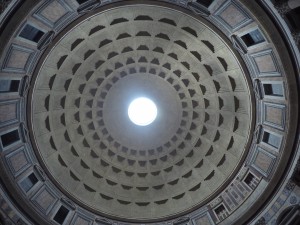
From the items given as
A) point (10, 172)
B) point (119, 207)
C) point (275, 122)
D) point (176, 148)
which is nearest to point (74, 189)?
point (119, 207)

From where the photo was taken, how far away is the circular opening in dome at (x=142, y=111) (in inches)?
1336

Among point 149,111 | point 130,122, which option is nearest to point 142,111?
point 149,111

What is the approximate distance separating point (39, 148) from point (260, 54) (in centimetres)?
1733

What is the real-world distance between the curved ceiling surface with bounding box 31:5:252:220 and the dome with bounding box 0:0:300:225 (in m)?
0.11

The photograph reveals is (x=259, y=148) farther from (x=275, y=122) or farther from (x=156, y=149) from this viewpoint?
(x=156, y=149)

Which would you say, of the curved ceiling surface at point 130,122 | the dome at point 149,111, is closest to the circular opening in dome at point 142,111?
the dome at point 149,111

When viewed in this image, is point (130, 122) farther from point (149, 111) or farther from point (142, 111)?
point (149, 111)

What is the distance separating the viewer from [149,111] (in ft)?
114

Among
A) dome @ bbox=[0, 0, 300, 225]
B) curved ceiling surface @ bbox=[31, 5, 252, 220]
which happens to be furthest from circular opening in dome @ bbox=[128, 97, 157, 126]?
curved ceiling surface @ bbox=[31, 5, 252, 220]

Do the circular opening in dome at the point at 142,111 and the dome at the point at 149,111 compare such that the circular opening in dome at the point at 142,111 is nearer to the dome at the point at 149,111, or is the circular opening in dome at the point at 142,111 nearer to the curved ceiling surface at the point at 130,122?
the dome at the point at 149,111

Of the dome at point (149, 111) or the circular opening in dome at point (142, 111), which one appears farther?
the circular opening in dome at point (142, 111)

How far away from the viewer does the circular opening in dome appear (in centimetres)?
3394

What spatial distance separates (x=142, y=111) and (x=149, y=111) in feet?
2.43

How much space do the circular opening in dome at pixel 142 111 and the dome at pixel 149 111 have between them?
149mm
